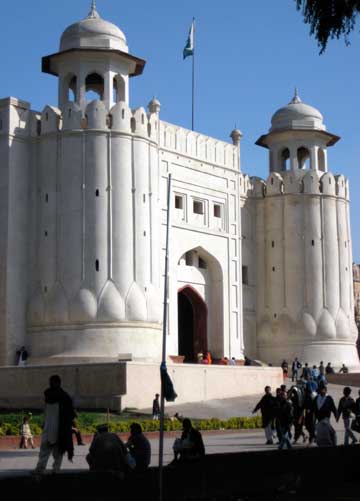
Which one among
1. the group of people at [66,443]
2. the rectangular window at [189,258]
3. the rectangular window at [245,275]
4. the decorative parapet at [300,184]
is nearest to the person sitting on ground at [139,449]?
the group of people at [66,443]

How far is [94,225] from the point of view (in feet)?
104

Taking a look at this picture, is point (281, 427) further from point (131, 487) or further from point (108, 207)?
point (108, 207)

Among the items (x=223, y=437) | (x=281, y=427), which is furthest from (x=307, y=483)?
(x=223, y=437)

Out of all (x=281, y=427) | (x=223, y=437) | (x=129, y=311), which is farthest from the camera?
(x=129, y=311)

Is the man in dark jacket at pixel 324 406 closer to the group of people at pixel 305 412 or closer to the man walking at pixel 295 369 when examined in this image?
the group of people at pixel 305 412

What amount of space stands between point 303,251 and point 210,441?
21.1 metres

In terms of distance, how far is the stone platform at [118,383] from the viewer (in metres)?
25.9

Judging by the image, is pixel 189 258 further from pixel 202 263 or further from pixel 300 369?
pixel 300 369

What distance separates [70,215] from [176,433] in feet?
40.2

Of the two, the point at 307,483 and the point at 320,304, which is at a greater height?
the point at 320,304

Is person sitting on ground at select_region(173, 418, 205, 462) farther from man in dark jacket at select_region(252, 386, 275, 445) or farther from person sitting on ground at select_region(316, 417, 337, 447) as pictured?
man in dark jacket at select_region(252, 386, 275, 445)

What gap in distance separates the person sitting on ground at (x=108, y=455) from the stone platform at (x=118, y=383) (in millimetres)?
14737

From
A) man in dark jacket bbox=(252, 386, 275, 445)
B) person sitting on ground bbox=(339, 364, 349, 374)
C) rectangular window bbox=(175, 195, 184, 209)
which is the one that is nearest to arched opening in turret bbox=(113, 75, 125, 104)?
rectangular window bbox=(175, 195, 184, 209)

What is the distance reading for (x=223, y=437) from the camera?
2084cm
